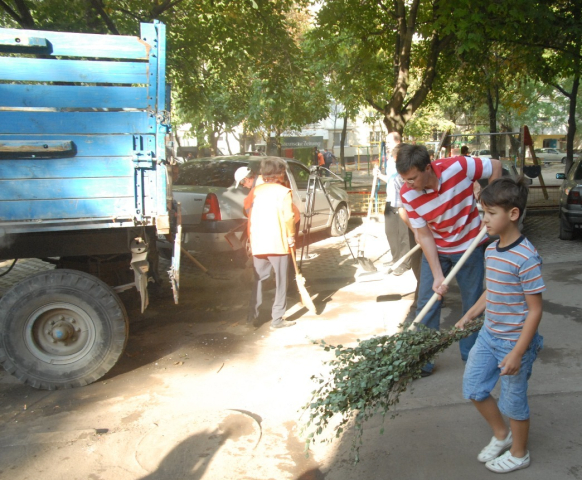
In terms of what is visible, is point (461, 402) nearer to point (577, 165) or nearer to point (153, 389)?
point (153, 389)

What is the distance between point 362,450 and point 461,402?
3.07 feet

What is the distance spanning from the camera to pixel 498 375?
9.55ft

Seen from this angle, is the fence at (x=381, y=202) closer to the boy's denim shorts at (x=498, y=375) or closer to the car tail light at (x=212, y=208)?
the car tail light at (x=212, y=208)

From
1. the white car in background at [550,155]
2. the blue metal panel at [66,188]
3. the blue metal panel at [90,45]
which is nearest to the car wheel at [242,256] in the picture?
the blue metal panel at [66,188]

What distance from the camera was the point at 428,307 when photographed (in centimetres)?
366

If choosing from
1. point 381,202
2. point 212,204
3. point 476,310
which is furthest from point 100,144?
point 381,202

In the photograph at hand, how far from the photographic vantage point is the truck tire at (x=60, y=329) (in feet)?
14.1

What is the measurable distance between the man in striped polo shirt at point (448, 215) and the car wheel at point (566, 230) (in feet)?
22.0

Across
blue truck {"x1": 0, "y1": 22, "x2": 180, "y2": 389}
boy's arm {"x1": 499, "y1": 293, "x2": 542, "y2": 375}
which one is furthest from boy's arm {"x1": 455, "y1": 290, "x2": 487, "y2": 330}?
blue truck {"x1": 0, "y1": 22, "x2": 180, "y2": 389}

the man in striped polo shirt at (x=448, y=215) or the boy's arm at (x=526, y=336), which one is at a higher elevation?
the man in striped polo shirt at (x=448, y=215)

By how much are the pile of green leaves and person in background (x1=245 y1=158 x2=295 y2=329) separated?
253cm

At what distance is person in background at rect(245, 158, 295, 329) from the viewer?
18.1ft

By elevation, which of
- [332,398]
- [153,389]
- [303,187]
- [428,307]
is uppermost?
[303,187]

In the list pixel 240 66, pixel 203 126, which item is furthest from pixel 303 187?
pixel 203 126
